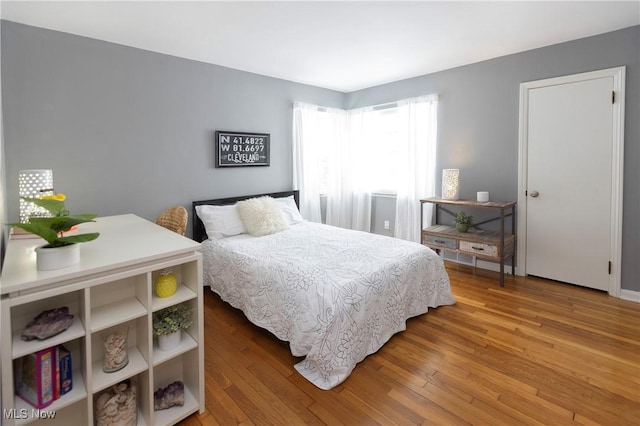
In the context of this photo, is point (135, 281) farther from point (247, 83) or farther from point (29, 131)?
point (247, 83)

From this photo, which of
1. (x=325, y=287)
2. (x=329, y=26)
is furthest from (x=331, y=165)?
(x=325, y=287)

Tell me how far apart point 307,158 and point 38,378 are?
12.3ft

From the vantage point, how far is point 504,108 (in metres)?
3.58

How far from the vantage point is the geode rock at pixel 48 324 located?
1.22 meters

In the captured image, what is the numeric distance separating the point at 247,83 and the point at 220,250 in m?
2.13

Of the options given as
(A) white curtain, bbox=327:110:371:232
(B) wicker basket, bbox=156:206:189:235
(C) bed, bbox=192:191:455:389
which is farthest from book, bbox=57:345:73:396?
(A) white curtain, bbox=327:110:371:232

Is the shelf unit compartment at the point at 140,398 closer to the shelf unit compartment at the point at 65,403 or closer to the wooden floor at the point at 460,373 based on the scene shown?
the shelf unit compartment at the point at 65,403

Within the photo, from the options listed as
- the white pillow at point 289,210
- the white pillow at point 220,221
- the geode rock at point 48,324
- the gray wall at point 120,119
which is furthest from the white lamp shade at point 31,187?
the white pillow at point 289,210

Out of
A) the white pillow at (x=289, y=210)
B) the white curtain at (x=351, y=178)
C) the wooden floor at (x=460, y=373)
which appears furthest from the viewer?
the white curtain at (x=351, y=178)

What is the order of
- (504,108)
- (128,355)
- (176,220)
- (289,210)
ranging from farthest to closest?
(289,210) < (504,108) < (176,220) < (128,355)

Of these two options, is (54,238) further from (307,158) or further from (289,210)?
(307,158)

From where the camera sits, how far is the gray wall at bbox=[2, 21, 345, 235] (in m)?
2.58

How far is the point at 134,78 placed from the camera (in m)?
3.08

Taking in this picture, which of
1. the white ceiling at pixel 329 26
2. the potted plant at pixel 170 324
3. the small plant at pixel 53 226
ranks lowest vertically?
the potted plant at pixel 170 324
